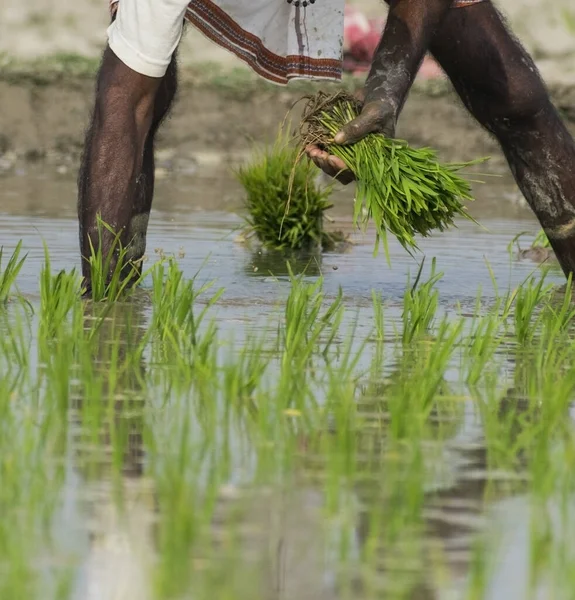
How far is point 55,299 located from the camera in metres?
3.55

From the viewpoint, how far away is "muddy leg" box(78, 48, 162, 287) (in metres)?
4.29

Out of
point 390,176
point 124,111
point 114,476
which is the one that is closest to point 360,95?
point 390,176

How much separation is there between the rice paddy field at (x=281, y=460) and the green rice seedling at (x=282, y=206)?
1.87m

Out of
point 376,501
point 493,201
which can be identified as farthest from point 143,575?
point 493,201

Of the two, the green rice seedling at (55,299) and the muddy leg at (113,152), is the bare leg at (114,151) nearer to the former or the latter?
the muddy leg at (113,152)

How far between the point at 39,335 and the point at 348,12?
7919 millimetres

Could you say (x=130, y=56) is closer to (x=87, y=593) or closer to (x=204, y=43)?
(x=87, y=593)

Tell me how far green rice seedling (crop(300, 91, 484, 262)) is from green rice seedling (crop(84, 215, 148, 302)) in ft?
1.78

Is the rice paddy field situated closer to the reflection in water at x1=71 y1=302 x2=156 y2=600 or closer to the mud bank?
the reflection in water at x1=71 y1=302 x2=156 y2=600

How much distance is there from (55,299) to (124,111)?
2.98 ft

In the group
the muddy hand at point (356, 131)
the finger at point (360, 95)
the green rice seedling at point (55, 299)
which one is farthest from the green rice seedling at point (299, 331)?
the finger at point (360, 95)

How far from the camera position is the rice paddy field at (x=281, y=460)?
2047mm

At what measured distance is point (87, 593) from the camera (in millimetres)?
2006

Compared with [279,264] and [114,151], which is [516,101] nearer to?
[279,264]
